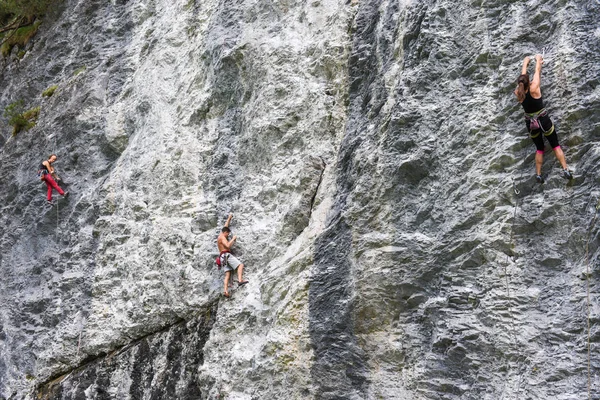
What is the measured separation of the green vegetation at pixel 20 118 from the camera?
17656 millimetres

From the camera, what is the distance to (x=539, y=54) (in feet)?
27.0

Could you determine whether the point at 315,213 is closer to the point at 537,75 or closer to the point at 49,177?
the point at 537,75

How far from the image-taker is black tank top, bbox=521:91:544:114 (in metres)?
7.59

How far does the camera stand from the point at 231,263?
10758 millimetres

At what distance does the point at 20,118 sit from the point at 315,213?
11.0 meters

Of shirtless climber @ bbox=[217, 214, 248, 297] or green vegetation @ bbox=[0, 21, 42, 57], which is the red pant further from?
green vegetation @ bbox=[0, 21, 42, 57]

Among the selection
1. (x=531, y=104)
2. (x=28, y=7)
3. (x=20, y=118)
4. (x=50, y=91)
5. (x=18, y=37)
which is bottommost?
(x=531, y=104)

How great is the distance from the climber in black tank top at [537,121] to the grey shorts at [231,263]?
5029mm

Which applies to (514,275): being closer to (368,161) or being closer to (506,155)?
(506,155)

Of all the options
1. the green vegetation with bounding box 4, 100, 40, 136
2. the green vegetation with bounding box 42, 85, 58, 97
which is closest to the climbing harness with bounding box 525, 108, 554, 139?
the green vegetation with bounding box 4, 100, 40, 136

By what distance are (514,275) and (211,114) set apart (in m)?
7.23

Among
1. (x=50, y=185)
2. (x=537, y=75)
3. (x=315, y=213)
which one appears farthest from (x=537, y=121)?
(x=50, y=185)

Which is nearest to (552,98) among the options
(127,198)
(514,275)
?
(514,275)

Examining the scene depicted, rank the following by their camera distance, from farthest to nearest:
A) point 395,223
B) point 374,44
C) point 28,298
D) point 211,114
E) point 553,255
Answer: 1. point 28,298
2. point 211,114
3. point 374,44
4. point 395,223
5. point 553,255
